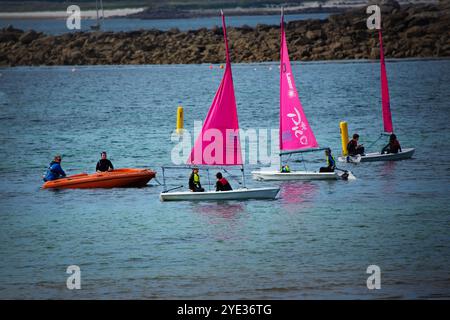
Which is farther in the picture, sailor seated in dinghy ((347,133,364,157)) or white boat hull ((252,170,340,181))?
sailor seated in dinghy ((347,133,364,157))

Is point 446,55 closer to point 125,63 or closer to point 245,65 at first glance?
point 245,65

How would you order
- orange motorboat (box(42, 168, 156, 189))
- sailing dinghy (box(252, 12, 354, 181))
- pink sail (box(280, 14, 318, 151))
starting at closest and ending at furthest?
sailing dinghy (box(252, 12, 354, 181)) < pink sail (box(280, 14, 318, 151)) < orange motorboat (box(42, 168, 156, 189))

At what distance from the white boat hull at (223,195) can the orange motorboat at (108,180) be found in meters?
4.70

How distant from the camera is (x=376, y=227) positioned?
46.9 meters

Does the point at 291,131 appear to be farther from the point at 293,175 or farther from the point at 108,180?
the point at 108,180

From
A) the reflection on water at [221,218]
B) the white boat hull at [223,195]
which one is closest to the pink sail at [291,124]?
the white boat hull at [223,195]

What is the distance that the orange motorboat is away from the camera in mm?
56844

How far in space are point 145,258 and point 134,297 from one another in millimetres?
6054

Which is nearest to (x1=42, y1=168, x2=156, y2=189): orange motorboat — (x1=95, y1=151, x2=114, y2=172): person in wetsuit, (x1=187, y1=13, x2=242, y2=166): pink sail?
(x1=95, y1=151, x2=114, y2=172): person in wetsuit

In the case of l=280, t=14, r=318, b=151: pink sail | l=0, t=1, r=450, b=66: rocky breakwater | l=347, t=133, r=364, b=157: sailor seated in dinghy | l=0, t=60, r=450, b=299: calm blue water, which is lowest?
l=0, t=60, r=450, b=299: calm blue water

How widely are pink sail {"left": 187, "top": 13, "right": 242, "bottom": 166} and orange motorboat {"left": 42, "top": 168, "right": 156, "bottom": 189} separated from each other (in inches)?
241

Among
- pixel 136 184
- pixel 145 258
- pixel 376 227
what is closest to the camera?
pixel 145 258

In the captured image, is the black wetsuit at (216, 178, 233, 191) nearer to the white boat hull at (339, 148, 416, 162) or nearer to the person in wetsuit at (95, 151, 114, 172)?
the person in wetsuit at (95, 151, 114, 172)

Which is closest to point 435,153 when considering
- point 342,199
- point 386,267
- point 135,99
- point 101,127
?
point 342,199
